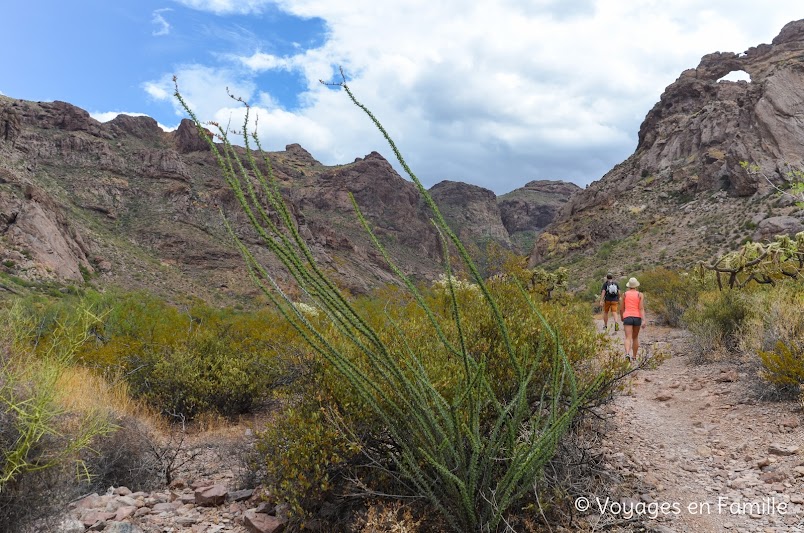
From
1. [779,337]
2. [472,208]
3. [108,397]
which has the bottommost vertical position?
[108,397]

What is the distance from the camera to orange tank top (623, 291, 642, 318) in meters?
8.53

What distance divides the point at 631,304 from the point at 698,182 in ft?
131

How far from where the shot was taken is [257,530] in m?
3.48

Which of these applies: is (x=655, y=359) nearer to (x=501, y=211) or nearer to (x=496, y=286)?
(x=496, y=286)

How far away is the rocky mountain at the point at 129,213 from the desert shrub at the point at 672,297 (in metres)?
10.3

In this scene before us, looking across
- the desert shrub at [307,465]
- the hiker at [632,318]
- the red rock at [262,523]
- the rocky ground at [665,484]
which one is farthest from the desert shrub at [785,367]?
the red rock at [262,523]

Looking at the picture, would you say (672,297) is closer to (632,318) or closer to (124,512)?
(632,318)

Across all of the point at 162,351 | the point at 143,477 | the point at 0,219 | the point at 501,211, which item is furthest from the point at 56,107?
the point at 501,211

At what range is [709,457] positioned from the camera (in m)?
4.53

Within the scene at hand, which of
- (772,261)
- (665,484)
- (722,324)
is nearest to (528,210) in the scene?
(772,261)

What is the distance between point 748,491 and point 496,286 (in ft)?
10.5

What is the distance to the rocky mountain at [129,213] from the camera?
31562mm

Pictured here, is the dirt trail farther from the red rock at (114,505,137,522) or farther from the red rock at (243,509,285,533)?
the red rock at (114,505,137,522)

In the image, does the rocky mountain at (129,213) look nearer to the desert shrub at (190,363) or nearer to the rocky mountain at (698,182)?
the desert shrub at (190,363)
